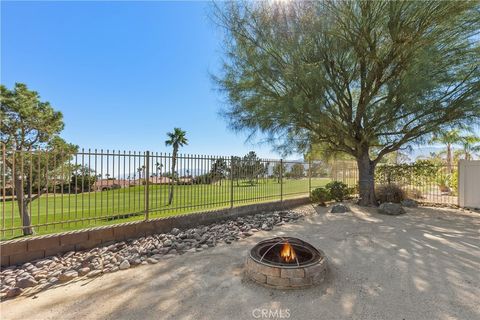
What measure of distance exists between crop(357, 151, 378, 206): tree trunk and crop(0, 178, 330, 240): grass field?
9.04ft

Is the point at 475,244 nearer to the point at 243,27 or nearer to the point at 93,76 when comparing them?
the point at 243,27

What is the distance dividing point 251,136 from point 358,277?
23.3ft

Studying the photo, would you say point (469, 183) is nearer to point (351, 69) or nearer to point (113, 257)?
point (351, 69)

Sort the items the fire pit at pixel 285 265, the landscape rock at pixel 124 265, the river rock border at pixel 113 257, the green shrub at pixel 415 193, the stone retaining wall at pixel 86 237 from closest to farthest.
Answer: the fire pit at pixel 285 265
the river rock border at pixel 113 257
the landscape rock at pixel 124 265
the stone retaining wall at pixel 86 237
the green shrub at pixel 415 193

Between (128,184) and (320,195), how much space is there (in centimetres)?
793

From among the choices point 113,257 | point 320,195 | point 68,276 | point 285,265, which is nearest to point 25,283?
point 68,276

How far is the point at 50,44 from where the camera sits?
8180mm

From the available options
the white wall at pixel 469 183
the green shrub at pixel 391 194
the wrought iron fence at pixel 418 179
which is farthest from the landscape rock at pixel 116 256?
the wrought iron fence at pixel 418 179

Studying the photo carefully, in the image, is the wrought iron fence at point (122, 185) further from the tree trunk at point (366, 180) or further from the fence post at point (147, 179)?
the tree trunk at point (366, 180)

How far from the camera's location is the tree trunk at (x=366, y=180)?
10492mm

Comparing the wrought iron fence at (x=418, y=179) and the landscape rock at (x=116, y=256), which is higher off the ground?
the wrought iron fence at (x=418, y=179)

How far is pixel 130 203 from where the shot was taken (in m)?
6.76

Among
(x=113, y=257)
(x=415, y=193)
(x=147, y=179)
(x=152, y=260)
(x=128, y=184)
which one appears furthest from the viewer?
(x=415, y=193)

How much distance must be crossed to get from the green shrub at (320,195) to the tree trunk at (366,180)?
1417 mm
